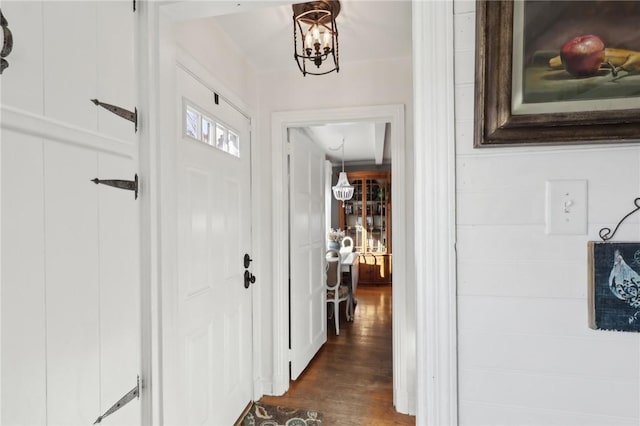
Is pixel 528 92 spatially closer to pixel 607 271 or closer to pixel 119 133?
pixel 607 271

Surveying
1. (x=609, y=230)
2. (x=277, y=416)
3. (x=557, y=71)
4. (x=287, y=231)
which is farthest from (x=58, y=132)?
(x=277, y=416)

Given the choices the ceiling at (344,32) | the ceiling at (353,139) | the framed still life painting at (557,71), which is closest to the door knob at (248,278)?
the ceiling at (344,32)

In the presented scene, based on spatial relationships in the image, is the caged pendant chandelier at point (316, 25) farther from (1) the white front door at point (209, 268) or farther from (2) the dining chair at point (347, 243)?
(2) the dining chair at point (347, 243)

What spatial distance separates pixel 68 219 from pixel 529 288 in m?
1.13

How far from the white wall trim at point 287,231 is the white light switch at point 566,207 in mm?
1398

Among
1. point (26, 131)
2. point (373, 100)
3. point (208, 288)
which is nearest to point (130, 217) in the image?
point (26, 131)

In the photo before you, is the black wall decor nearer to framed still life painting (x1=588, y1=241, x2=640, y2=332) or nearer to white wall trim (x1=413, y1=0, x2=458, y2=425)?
white wall trim (x1=413, y1=0, x2=458, y2=425)

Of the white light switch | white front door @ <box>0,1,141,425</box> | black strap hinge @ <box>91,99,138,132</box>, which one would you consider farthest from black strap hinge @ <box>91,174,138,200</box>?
the white light switch

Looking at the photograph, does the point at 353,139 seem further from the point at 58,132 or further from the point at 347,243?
the point at 58,132

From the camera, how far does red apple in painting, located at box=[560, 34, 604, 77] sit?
647 mm

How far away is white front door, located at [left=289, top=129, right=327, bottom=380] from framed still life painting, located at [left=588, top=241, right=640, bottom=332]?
6.29ft

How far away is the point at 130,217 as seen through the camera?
1007 mm

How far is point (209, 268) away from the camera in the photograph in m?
1.68

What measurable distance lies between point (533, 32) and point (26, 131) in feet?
3.72
